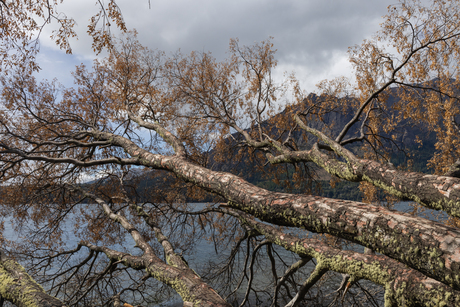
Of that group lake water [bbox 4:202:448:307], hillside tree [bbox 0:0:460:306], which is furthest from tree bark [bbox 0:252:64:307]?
lake water [bbox 4:202:448:307]

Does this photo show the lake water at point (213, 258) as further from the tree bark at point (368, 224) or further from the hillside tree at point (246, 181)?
the tree bark at point (368, 224)

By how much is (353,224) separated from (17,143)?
11915mm

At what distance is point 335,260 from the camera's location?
11.8ft

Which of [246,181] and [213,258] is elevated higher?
[246,181]

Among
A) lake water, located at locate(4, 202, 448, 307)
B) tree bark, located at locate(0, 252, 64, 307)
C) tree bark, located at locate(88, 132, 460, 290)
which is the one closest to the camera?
tree bark, located at locate(88, 132, 460, 290)

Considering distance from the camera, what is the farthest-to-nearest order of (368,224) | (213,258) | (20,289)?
1. (213,258)
2. (20,289)
3. (368,224)

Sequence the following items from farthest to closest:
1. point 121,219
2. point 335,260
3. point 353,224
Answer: point 121,219 → point 335,260 → point 353,224

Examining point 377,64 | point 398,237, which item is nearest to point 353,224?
point 398,237

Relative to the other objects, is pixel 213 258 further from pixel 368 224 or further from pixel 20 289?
pixel 368 224

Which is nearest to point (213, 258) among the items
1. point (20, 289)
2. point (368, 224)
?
point (20, 289)

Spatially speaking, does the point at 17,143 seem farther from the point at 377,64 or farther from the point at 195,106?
the point at 377,64

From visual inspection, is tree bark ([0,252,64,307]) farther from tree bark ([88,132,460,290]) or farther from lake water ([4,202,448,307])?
lake water ([4,202,448,307])

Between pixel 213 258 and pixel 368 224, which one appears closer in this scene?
pixel 368 224

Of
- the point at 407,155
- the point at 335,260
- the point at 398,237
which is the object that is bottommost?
the point at 335,260
